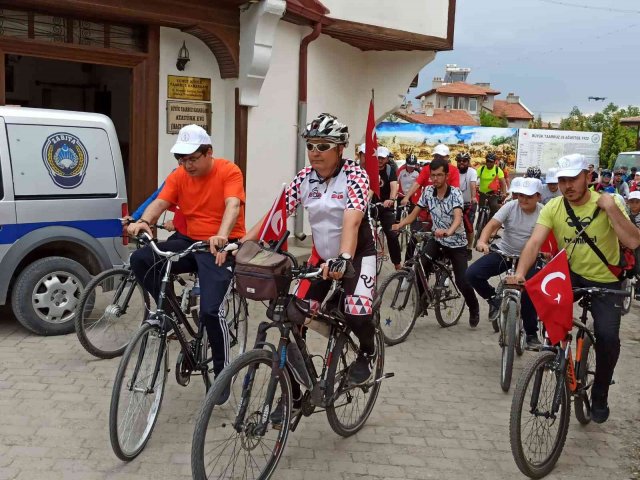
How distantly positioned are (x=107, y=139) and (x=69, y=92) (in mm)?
7055

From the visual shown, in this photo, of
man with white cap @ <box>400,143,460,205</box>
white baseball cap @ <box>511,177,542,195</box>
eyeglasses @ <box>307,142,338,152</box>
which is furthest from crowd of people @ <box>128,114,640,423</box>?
man with white cap @ <box>400,143,460,205</box>

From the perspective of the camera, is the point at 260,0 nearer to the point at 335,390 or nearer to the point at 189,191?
the point at 189,191

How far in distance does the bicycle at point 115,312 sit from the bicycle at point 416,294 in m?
1.67

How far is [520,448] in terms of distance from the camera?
409cm

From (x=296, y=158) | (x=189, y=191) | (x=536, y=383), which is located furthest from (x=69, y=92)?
(x=536, y=383)

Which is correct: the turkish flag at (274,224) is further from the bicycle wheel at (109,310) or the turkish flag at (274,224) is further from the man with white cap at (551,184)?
the man with white cap at (551,184)

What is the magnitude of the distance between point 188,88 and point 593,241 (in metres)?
7.56

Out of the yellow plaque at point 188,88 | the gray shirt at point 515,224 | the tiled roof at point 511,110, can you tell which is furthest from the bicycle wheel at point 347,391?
the tiled roof at point 511,110

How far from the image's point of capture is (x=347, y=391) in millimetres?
4527

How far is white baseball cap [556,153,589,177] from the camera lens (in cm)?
460

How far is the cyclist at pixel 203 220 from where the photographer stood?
15.4 ft

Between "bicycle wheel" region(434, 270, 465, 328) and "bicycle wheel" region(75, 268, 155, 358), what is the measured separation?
3.16 meters

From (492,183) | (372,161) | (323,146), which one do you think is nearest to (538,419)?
(323,146)

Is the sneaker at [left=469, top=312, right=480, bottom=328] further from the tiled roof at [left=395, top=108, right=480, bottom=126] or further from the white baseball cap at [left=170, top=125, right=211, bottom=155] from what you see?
the tiled roof at [left=395, top=108, right=480, bottom=126]
